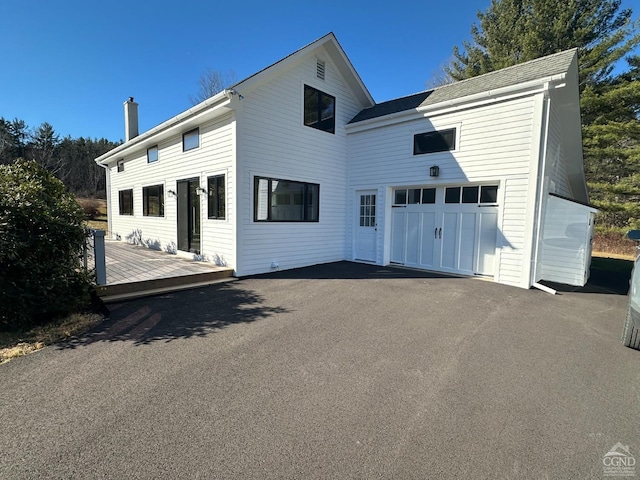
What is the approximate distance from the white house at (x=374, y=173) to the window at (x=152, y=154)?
7 centimetres

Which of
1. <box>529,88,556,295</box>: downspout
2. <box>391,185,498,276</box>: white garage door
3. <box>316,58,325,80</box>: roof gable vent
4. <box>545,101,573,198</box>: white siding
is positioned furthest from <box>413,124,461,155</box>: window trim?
<box>316,58,325,80</box>: roof gable vent

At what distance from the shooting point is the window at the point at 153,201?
10125 mm

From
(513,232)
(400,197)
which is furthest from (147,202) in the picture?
(513,232)

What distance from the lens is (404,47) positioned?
14.0 m

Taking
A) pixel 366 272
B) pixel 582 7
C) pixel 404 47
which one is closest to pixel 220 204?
pixel 366 272

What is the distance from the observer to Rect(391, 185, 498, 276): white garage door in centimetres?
728

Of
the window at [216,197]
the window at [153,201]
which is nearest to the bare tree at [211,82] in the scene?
the window at [153,201]

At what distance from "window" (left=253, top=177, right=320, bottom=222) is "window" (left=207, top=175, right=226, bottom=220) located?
0.85 meters

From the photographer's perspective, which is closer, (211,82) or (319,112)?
(319,112)

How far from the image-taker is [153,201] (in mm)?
10688

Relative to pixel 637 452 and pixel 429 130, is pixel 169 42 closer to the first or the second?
pixel 429 130

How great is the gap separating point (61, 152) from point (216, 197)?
34.3 m

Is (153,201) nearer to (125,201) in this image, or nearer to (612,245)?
(125,201)

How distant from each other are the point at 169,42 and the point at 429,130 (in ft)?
35.1
